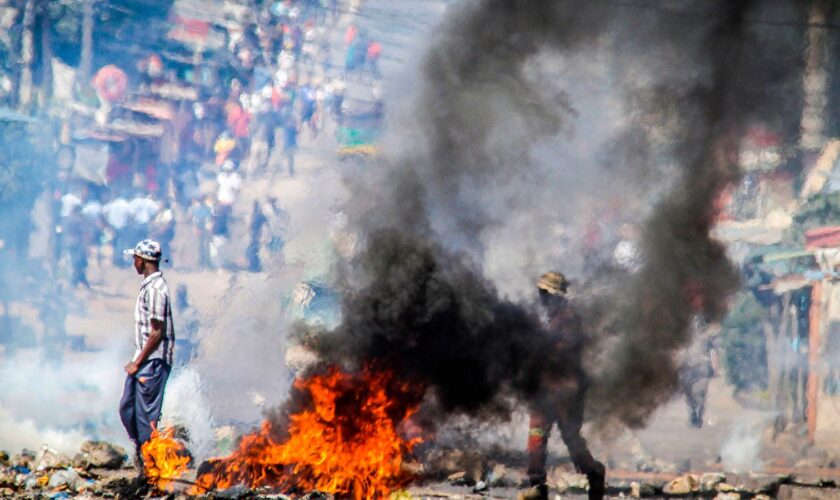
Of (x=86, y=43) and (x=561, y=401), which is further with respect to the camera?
(x=86, y=43)

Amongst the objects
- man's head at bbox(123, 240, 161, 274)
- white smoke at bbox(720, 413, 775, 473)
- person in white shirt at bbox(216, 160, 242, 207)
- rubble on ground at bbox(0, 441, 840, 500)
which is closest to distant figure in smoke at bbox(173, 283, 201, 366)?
person in white shirt at bbox(216, 160, 242, 207)

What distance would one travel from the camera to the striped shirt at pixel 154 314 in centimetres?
813

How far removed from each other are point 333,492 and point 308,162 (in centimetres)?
1304

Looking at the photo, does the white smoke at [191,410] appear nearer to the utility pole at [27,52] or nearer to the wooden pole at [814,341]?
the wooden pole at [814,341]

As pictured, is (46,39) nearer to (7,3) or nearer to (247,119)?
(7,3)

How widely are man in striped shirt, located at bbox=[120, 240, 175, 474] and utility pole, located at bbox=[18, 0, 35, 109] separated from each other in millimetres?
13474

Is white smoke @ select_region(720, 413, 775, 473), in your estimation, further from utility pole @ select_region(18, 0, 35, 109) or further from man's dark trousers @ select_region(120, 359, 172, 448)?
utility pole @ select_region(18, 0, 35, 109)

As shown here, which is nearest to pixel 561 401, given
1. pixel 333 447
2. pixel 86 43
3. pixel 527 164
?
pixel 333 447

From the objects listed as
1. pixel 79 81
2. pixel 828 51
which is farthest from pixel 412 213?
pixel 79 81

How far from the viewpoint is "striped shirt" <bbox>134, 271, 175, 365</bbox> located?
8133mm

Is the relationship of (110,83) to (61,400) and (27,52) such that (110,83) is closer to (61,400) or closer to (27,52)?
(27,52)

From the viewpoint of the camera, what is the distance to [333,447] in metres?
7.34

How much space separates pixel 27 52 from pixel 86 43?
112 cm

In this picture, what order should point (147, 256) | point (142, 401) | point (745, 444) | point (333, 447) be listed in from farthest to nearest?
point (745, 444) → point (147, 256) → point (142, 401) → point (333, 447)
